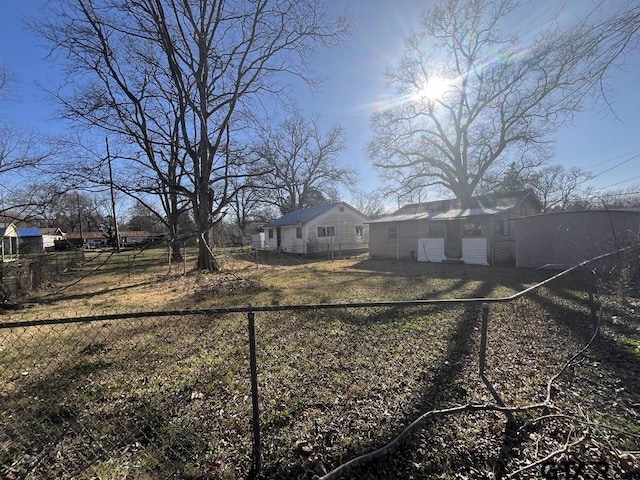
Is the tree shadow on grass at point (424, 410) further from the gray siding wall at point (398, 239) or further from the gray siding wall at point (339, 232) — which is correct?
the gray siding wall at point (339, 232)

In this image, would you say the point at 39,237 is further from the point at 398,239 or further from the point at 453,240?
the point at 453,240

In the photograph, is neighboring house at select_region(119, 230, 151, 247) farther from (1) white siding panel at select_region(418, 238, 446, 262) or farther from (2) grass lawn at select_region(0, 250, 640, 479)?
(2) grass lawn at select_region(0, 250, 640, 479)

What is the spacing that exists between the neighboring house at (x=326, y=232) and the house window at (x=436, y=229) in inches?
310

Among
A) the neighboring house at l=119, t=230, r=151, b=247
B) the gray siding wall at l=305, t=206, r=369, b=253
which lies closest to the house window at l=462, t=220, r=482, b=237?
the gray siding wall at l=305, t=206, r=369, b=253

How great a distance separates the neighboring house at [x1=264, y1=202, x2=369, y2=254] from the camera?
77.4ft

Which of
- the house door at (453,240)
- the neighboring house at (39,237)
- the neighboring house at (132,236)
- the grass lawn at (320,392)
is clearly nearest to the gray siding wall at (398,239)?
the house door at (453,240)

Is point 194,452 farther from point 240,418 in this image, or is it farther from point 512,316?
point 512,316

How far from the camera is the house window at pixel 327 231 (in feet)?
78.9

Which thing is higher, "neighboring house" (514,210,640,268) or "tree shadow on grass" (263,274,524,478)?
"neighboring house" (514,210,640,268)

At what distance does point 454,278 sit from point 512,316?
5.48 meters

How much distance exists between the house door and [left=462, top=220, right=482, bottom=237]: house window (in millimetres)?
256

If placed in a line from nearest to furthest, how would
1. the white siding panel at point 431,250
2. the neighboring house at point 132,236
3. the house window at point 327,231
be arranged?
the white siding panel at point 431,250 < the house window at point 327,231 < the neighboring house at point 132,236

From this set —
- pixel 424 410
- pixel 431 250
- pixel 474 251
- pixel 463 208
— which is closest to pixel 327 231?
pixel 431 250

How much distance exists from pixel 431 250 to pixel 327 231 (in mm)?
9678
